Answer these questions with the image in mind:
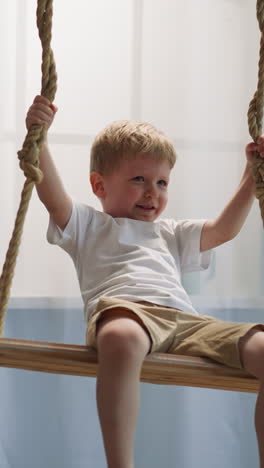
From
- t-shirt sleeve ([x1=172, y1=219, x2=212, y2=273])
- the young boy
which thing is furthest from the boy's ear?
t-shirt sleeve ([x1=172, y1=219, x2=212, y2=273])

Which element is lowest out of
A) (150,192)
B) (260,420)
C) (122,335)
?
(260,420)

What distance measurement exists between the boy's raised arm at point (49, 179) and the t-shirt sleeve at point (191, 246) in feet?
0.71

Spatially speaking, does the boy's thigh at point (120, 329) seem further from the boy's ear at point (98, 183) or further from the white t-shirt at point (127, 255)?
the boy's ear at point (98, 183)

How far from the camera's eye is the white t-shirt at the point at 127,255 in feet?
3.76

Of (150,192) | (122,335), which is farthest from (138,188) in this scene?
(122,335)

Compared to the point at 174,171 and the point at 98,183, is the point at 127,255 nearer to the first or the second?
the point at 98,183

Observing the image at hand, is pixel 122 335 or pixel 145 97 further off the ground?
pixel 145 97

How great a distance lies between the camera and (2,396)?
1.51 meters

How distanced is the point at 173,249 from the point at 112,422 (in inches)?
17.6

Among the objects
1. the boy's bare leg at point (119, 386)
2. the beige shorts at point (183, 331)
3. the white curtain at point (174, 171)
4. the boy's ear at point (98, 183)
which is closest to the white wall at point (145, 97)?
the white curtain at point (174, 171)

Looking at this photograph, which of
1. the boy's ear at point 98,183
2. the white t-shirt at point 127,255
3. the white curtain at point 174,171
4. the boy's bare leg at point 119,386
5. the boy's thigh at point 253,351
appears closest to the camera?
the boy's bare leg at point 119,386

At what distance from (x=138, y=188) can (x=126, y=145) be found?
0.25 feet

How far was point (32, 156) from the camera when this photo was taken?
103 centimetres

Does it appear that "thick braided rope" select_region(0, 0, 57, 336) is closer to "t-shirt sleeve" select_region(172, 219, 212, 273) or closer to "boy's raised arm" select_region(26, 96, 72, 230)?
"boy's raised arm" select_region(26, 96, 72, 230)
